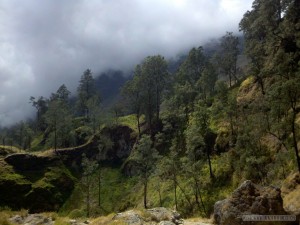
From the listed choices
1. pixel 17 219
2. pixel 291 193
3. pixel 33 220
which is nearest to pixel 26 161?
pixel 291 193

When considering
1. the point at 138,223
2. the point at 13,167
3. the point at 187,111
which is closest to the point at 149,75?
the point at 187,111

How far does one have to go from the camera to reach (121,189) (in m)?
105

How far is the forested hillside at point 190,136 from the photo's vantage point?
6056 centimetres

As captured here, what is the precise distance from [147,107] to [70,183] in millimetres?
34608

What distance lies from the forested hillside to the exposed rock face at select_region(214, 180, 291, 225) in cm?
1672

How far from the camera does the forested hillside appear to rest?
Answer: 2384 inches

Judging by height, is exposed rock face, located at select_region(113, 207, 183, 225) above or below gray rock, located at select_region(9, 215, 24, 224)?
below

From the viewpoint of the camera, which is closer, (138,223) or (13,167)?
(138,223)

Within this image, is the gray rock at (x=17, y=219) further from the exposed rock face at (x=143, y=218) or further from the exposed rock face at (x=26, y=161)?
the exposed rock face at (x=26, y=161)

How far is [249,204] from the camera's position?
2536cm

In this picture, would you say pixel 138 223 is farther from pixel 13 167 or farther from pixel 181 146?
pixel 13 167

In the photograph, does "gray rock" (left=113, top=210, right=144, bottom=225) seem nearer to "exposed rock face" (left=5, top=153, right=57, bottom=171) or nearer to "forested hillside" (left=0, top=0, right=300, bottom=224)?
"forested hillside" (left=0, top=0, right=300, bottom=224)

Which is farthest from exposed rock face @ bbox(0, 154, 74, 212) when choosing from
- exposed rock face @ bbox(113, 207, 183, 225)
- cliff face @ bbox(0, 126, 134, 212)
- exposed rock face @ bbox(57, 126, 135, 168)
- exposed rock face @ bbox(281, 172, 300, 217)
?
exposed rock face @ bbox(113, 207, 183, 225)

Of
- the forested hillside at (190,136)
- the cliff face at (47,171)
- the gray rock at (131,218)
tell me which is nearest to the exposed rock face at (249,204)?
the gray rock at (131,218)
